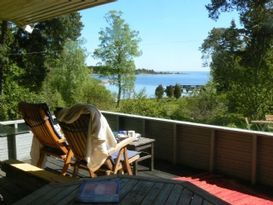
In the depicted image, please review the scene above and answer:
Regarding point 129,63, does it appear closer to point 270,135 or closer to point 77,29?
point 77,29

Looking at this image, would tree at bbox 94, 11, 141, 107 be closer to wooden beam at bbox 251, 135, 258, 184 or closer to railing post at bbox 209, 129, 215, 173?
railing post at bbox 209, 129, 215, 173

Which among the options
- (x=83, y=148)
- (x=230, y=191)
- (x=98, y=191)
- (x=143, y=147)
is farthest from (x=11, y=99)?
(x=98, y=191)

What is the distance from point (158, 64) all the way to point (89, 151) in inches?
2012

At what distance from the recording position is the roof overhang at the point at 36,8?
3781 millimetres

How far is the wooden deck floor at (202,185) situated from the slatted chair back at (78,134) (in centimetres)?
76

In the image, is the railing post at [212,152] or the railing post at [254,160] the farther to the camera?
the railing post at [212,152]

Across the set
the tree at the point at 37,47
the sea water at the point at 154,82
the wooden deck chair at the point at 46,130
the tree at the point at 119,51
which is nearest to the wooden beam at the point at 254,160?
the wooden deck chair at the point at 46,130

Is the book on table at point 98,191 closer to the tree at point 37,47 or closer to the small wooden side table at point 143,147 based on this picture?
the small wooden side table at point 143,147

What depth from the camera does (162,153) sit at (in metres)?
5.78

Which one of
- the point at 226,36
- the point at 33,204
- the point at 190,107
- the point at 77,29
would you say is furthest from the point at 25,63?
the point at 33,204

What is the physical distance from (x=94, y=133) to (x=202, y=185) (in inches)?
61.0

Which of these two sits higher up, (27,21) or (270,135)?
(27,21)

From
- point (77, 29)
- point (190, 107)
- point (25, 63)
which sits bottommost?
point (190, 107)

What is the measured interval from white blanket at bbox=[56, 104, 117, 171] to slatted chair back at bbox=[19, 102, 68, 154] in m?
0.40
